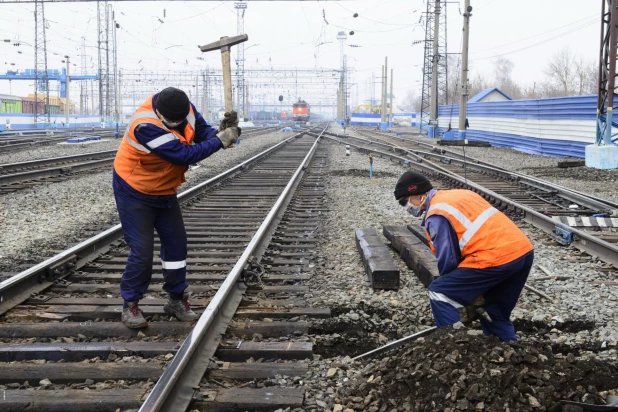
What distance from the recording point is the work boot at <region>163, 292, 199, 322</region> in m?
4.81

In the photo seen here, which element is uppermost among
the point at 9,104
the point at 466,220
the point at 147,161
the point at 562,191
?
the point at 9,104

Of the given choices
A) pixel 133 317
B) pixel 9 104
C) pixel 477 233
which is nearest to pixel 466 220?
pixel 477 233

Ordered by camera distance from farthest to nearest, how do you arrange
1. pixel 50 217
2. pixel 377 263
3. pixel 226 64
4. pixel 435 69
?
pixel 435 69, pixel 50 217, pixel 226 64, pixel 377 263

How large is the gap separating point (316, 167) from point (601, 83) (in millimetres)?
7992

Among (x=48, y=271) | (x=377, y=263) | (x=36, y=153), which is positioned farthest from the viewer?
(x=36, y=153)

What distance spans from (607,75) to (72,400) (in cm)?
1765

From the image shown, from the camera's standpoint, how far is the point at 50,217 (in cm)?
983

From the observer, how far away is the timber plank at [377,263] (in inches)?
225

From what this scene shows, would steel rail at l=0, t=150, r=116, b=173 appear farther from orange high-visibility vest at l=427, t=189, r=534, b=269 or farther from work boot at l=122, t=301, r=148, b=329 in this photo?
orange high-visibility vest at l=427, t=189, r=534, b=269

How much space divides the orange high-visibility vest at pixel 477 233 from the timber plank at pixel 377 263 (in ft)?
5.54

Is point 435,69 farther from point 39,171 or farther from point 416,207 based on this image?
point 416,207

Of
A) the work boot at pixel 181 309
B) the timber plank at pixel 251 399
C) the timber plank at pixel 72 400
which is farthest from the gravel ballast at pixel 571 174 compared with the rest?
the timber plank at pixel 72 400

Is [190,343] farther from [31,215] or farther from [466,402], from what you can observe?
[31,215]

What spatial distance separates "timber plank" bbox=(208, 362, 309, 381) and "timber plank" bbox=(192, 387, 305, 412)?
198mm
